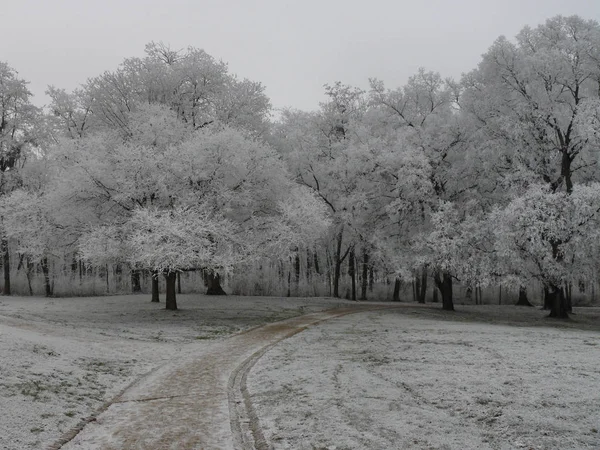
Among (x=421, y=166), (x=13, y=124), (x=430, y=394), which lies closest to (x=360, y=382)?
(x=430, y=394)

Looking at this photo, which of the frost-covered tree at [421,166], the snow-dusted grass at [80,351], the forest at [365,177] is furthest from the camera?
the frost-covered tree at [421,166]

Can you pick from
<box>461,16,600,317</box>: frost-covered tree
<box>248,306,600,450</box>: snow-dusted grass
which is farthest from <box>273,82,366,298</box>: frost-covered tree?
<box>248,306,600,450</box>: snow-dusted grass

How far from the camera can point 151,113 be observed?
922 inches

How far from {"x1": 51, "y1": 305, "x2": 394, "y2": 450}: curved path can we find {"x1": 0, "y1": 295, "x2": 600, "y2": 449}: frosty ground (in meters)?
0.34

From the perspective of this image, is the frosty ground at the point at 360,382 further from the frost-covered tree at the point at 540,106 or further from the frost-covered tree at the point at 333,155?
the frost-covered tree at the point at 333,155

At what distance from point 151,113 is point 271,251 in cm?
915

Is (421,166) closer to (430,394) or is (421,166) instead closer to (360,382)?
(360,382)

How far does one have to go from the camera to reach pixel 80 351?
1216cm

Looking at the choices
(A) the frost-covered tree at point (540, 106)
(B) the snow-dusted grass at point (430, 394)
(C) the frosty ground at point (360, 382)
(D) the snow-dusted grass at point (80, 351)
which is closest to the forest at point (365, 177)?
(A) the frost-covered tree at point (540, 106)

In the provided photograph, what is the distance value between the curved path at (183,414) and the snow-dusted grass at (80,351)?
1.46 feet

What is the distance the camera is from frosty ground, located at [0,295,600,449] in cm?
655

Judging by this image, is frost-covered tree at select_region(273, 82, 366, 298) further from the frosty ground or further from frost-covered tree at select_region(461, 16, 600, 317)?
the frosty ground

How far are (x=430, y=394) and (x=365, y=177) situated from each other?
22572mm

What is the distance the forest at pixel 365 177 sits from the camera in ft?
68.0
